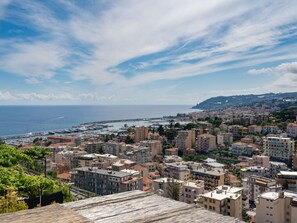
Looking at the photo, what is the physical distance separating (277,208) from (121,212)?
11.7 metres

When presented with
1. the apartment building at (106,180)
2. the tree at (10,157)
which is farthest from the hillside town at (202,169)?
the tree at (10,157)

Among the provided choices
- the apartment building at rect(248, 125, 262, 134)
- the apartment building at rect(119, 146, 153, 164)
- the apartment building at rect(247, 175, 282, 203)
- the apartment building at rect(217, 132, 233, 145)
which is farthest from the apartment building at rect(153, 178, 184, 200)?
the apartment building at rect(248, 125, 262, 134)

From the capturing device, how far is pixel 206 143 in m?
35.6

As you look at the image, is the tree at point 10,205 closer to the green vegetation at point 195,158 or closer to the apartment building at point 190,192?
the apartment building at point 190,192

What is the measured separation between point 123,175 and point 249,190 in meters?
7.33

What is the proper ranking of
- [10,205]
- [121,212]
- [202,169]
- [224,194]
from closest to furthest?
[121,212], [10,205], [224,194], [202,169]

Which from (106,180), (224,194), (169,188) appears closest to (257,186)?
(224,194)

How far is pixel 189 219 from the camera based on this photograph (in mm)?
2428

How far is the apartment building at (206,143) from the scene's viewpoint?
35.3 meters

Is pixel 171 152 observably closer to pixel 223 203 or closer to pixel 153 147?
pixel 153 147

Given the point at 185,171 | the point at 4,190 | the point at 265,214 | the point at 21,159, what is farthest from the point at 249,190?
the point at 4,190

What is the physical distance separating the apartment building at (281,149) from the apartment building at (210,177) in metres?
10.4

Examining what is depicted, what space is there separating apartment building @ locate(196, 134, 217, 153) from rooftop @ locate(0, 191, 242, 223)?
33.0 metres

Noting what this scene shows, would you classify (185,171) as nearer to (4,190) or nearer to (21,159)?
(21,159)
